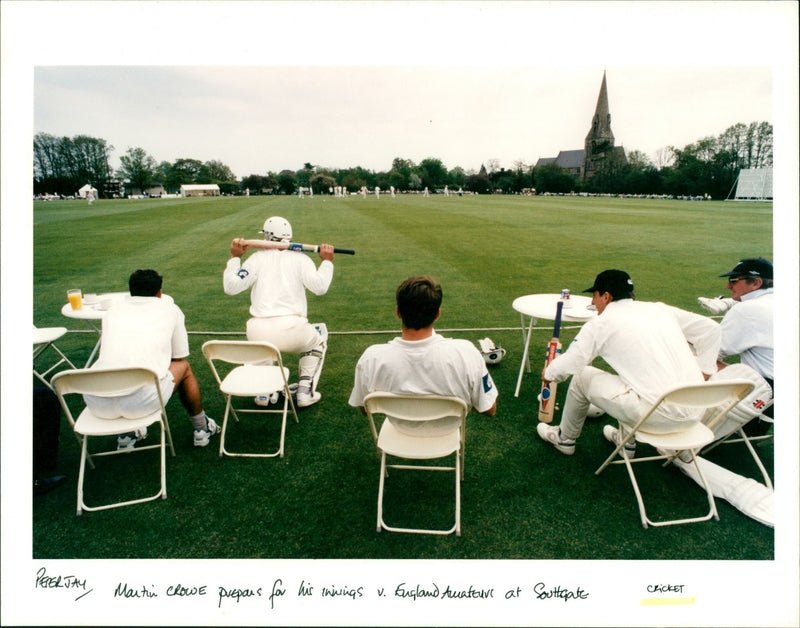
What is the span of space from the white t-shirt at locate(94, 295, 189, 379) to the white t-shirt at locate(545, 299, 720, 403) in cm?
290

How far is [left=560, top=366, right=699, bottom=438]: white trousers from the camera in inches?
99.4

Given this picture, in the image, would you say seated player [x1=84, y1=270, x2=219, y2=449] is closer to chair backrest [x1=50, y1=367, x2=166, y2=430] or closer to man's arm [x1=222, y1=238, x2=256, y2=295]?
chair backrest [x1=50, y1=367, x2=166, y2=430]

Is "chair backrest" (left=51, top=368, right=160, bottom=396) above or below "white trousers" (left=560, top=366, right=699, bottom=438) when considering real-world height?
above

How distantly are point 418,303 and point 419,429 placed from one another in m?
0.84

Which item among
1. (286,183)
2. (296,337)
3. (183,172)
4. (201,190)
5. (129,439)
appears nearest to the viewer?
(129,439)

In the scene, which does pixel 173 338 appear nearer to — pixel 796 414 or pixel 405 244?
pixel 796 414

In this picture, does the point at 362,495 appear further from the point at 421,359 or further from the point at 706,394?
the point at 706,394

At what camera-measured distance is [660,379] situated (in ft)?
8.12

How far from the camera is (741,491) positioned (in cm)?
262

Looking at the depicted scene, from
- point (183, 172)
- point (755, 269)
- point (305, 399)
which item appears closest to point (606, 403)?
point (755, 269)

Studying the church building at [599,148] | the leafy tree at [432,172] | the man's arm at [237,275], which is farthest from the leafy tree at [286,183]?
the man's arm at [237,275]

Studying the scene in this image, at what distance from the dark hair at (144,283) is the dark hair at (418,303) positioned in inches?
74.6

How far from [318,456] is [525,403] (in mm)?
2087

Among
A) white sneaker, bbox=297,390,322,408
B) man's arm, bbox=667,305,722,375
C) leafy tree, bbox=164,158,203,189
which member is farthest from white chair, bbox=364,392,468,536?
leafy tree, bbox=164,158,203,189
